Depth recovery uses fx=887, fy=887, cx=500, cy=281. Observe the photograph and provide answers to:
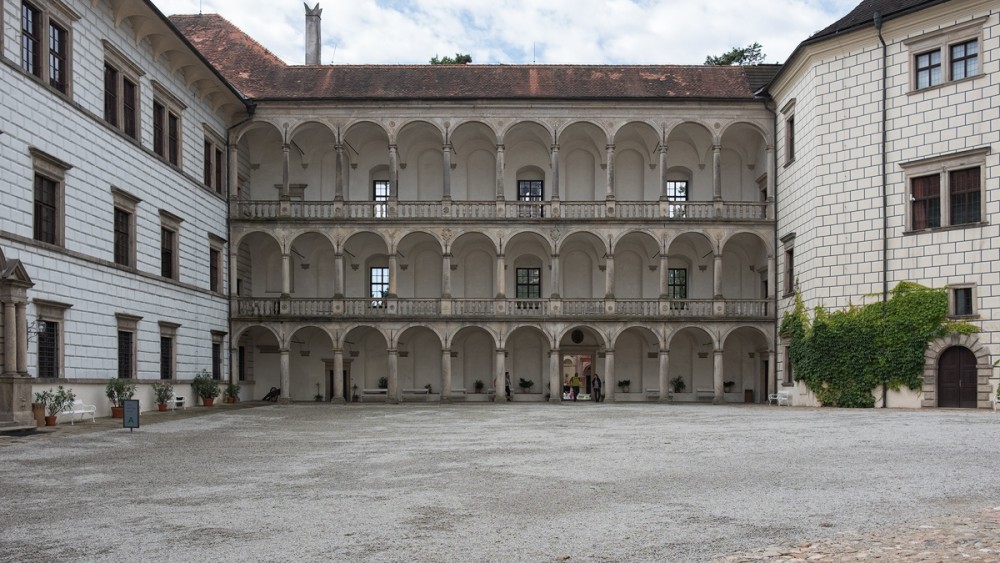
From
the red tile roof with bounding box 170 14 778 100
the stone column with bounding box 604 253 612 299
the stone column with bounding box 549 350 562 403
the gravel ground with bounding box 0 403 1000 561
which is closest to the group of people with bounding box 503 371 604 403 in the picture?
the stone column with bounding box 549 350 562 403

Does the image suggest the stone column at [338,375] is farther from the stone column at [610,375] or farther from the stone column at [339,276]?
the stone column at [610,375]

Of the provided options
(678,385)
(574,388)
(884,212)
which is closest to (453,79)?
(574,388)

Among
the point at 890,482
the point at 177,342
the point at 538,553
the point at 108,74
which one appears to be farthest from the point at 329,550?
the point at 177,342

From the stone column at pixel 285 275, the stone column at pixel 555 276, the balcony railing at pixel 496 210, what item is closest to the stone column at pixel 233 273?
the balcony railing at pixel 496 210

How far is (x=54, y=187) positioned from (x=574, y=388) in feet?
71.8

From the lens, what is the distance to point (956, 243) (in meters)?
25.3

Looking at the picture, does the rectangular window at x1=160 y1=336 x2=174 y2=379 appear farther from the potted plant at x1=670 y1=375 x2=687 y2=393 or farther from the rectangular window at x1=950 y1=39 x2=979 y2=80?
the rectangular window at x1=950 y1=39 x2=979 y2=80

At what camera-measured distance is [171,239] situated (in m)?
27.9

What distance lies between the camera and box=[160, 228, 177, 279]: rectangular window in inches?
1069

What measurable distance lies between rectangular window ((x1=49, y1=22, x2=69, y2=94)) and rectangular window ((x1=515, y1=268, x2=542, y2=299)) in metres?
20.2

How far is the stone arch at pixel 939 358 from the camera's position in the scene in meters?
24.7

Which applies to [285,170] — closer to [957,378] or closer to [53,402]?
[53,402]

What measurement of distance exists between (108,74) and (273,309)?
11.8 m

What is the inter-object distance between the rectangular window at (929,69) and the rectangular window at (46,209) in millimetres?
23940
